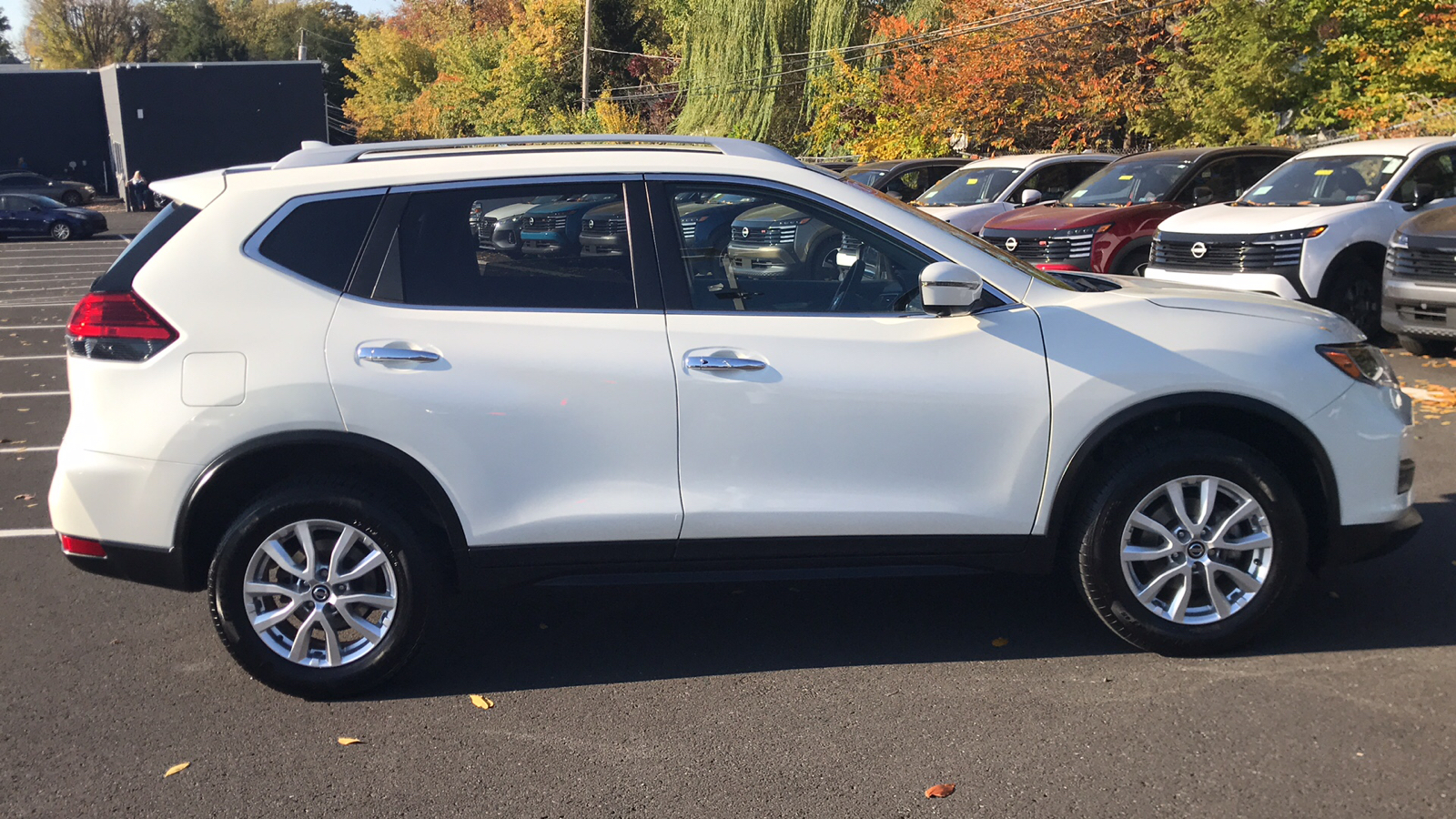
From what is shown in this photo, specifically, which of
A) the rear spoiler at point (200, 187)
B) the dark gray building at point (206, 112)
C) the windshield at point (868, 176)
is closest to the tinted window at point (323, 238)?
the rear spoiler at point (200, 187)

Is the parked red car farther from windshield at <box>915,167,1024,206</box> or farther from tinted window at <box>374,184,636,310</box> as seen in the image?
tinted window at <box>374,184,636,310</box>

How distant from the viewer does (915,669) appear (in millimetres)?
4375

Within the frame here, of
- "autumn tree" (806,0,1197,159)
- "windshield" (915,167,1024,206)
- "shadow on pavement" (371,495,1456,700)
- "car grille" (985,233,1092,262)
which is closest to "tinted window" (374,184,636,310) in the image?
"shadow on pavement" (371,495,1456,700)

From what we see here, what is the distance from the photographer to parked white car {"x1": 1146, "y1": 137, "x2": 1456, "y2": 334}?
35.0 feet

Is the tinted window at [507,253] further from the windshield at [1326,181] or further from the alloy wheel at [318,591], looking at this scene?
the windshield at [1326,181]

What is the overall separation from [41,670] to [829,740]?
2.92 metres

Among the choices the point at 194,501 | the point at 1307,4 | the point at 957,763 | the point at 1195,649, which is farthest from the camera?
the point at 1307,4

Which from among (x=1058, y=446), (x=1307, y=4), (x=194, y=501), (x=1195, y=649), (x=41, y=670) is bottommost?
(x=41, y=670)

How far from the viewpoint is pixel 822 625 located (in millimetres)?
4848

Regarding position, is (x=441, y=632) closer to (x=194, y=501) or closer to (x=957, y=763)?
A: (x=194, y=501)

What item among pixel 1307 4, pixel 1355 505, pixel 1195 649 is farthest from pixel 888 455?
pixel 1307 4

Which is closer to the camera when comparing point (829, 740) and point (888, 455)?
point (829, 740)

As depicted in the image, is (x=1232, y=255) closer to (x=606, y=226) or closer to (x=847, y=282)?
(x=847, y=282)

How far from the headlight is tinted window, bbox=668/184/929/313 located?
4.90 ft
